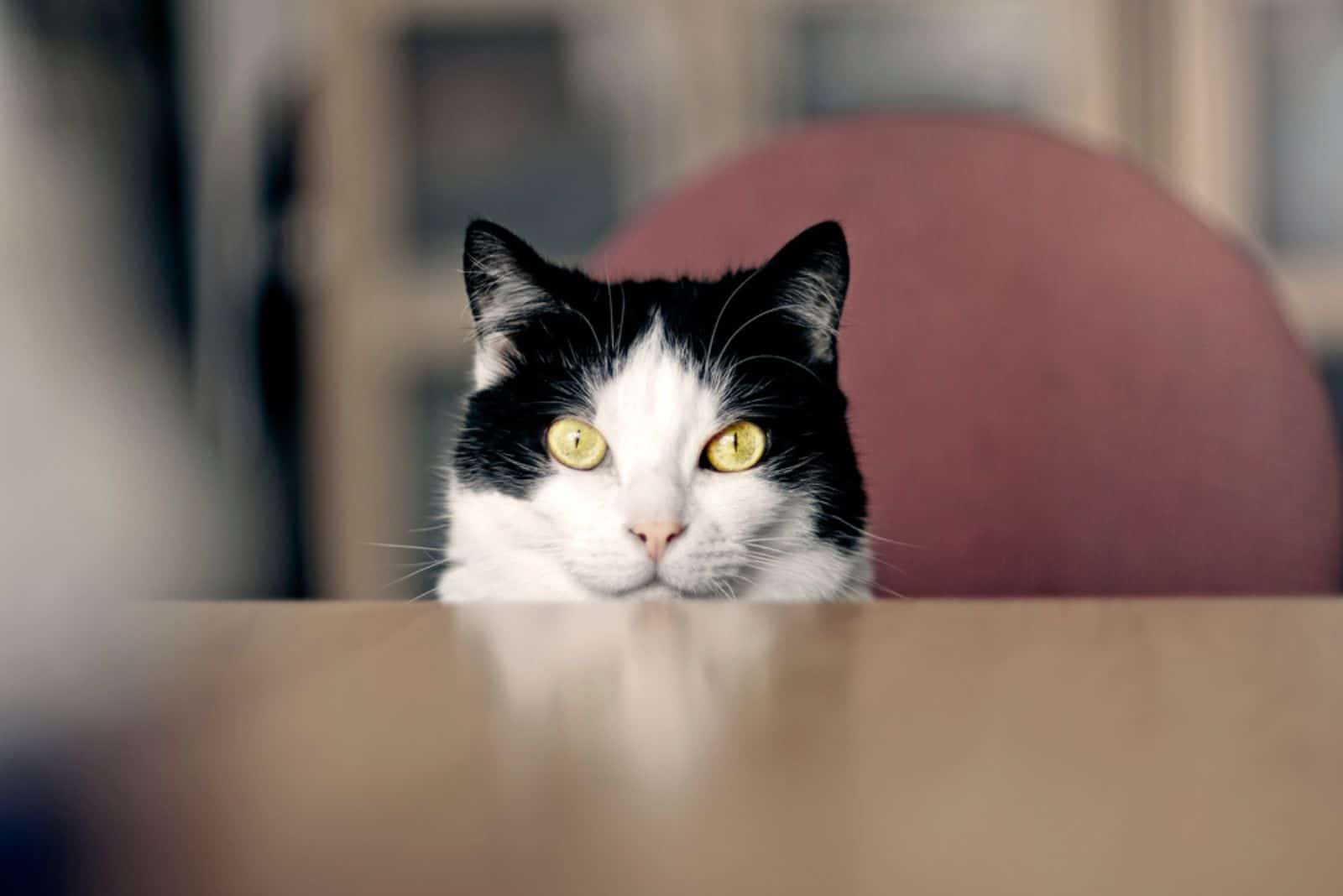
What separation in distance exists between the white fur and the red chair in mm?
270

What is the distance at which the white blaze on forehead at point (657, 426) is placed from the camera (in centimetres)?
49

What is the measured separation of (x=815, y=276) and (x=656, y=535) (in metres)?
0.13

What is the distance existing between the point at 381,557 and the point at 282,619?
56.1 inches

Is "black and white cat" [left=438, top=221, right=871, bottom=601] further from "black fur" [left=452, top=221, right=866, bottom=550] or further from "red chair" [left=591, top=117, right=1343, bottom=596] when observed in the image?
"red chair" [left=591, top=117, right=1343, bottom=596]

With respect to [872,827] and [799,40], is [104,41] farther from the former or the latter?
[872,827]

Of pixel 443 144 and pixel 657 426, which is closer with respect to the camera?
pixel 657 426

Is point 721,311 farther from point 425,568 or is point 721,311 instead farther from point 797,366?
point 425,568

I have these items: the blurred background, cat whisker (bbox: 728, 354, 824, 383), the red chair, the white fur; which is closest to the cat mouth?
the white fur

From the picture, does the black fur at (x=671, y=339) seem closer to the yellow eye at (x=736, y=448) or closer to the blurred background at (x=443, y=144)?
the yellow eye at (x=736, y=448)

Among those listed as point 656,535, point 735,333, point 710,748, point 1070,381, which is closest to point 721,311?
point 735,333

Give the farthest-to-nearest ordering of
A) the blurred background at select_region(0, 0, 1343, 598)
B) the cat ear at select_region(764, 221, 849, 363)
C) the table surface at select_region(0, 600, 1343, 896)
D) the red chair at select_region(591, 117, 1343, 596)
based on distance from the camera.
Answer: the blurred background at select_region(0, 0, 1343, 598)
the red chair at select_region(591, 117, 1343, 596)
the cat ear at select_region(764, 221, 849, 363)
the table surface at select_region(0, 600, 1343, 896)

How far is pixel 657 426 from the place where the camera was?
497mm

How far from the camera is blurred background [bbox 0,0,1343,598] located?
199 centimetres

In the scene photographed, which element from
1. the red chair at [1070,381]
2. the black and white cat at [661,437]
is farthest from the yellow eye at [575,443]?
the red chair at [1070,381]
